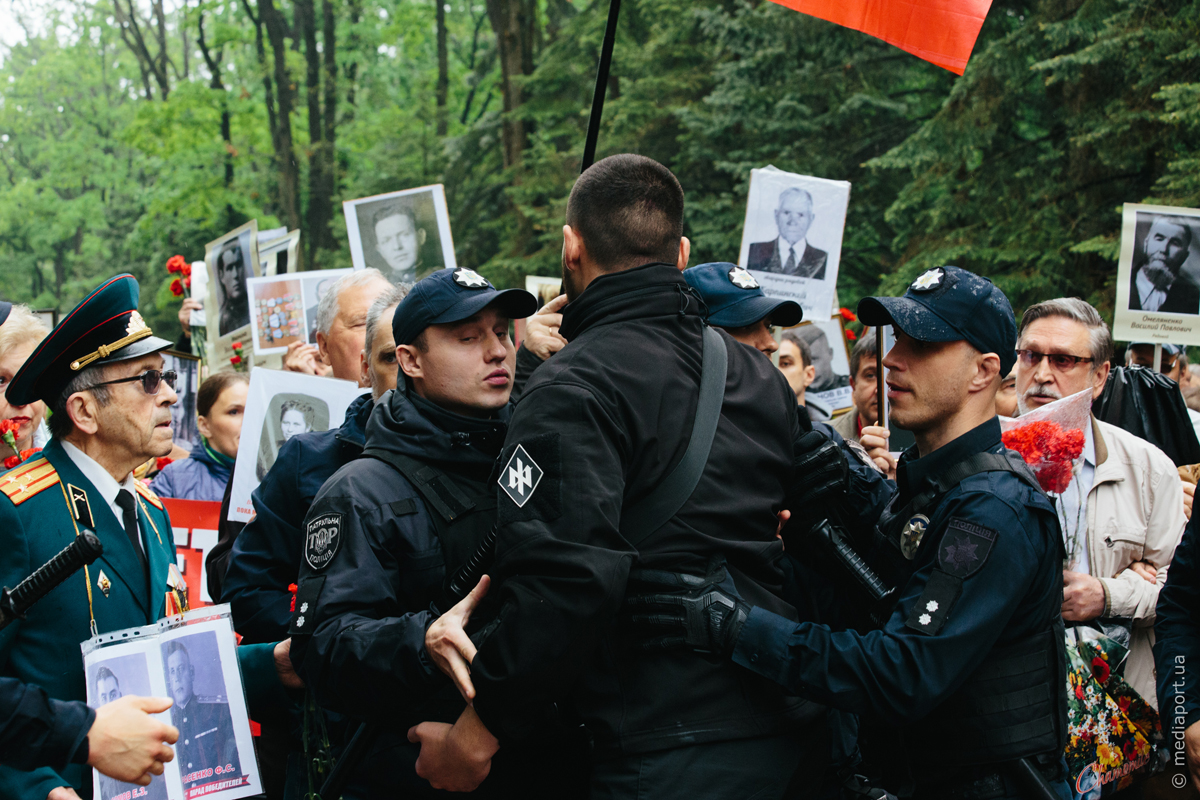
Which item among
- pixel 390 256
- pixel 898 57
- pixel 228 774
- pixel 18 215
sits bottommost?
pixel 18 215

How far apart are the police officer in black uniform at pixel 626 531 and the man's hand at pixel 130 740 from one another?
67cm

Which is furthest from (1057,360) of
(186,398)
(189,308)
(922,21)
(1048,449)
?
(189,308)

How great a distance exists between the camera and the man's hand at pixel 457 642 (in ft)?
7.99

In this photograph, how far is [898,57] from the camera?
17.3 m

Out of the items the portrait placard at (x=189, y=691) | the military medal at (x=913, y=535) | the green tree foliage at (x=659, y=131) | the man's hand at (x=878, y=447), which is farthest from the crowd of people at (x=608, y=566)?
the green tree foliage at (x=659, y=131)

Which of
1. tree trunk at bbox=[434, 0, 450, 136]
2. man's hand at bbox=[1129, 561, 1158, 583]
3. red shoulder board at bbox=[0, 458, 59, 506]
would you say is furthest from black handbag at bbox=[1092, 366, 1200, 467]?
tree trunk at bbox=[434, 0, 450, 136]

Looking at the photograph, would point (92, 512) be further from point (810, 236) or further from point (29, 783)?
point (810, 236)

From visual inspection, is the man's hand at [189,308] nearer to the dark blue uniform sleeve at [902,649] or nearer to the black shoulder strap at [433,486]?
the black shoulder strap at [433,486]

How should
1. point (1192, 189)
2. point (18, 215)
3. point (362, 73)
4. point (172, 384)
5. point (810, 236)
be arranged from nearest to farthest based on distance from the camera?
point (172, 384)
point (810, 236)
point (1192, 189)
point (362, 73)
point (18, 215)

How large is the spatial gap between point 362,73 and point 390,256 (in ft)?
91.8

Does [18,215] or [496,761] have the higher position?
[496,761]

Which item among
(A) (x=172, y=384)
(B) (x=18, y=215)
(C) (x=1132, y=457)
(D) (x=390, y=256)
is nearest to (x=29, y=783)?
(A) (x=172, y=384)

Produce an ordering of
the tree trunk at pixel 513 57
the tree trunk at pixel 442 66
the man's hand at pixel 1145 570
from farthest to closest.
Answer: the tree trunk at pixel 442 66, the tree trunk at pixel 513 57, the man's hand at pixel 1145 570

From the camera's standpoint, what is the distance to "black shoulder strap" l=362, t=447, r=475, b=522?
2914mm
